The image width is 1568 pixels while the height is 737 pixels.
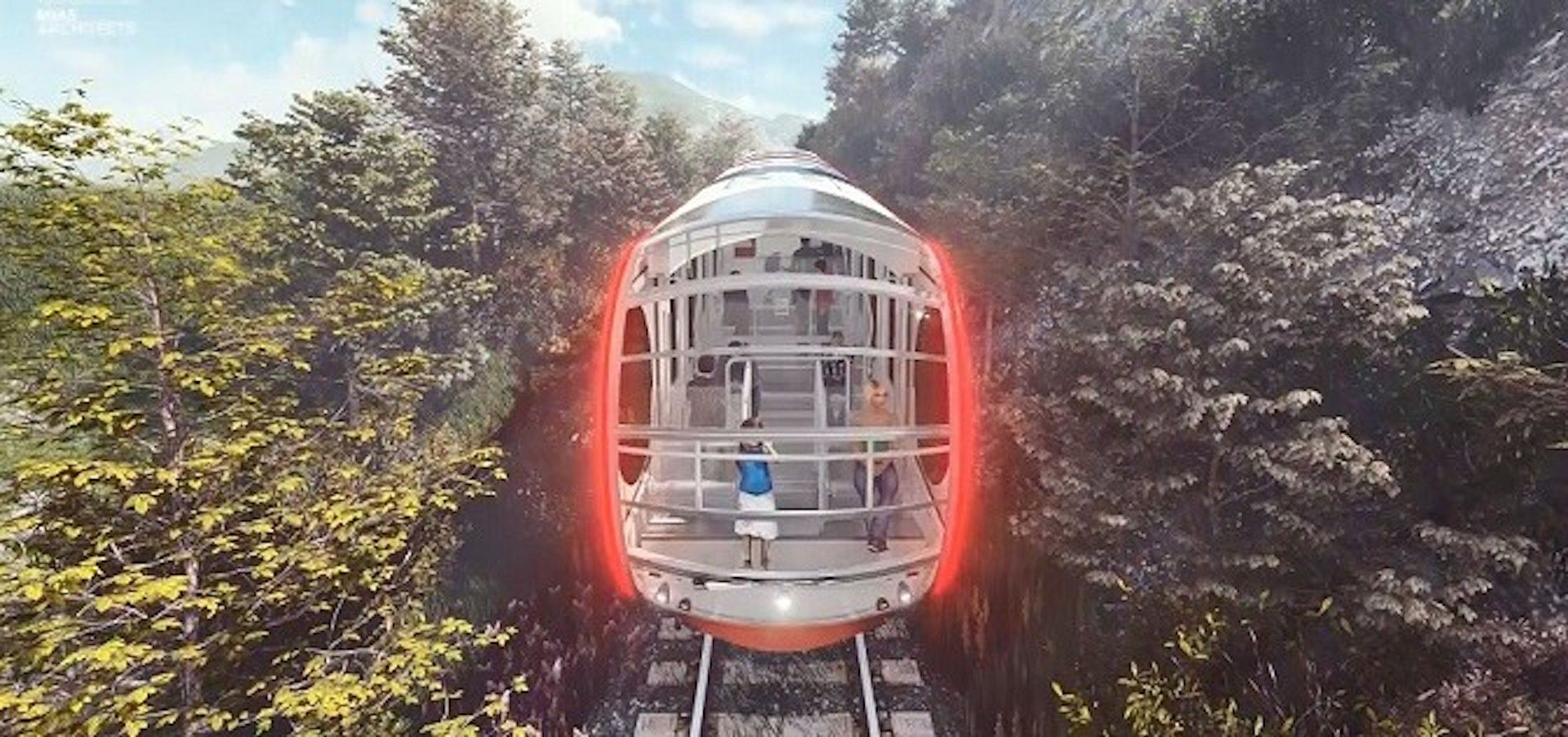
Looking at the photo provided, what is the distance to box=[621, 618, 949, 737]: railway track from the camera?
27.0 ft

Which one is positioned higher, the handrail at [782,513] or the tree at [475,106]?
the tree at [475,106]

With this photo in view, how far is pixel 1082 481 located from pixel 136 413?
9279mm

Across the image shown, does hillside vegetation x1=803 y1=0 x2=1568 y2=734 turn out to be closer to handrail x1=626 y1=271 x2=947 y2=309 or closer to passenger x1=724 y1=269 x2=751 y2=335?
handrail x1=626 y1=271 x2=947 y2=309

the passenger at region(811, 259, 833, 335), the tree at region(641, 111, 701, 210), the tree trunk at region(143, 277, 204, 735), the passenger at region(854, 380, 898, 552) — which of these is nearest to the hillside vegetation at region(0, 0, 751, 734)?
the tree trunk at region(143, 277, 204, 735)

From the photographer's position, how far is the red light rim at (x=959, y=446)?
21.7 ft

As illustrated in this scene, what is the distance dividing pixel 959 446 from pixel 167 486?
6528 millimetres

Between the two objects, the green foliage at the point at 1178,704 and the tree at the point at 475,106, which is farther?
the tree at the point at 475,106

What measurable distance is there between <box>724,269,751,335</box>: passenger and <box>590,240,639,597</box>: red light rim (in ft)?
20.8

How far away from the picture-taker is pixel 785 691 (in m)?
8.80

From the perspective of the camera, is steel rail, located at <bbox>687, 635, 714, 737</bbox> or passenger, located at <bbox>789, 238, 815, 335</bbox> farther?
passenger, located at <bbox>789, 238, 815, 335</bbox>

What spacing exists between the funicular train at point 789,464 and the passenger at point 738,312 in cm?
391

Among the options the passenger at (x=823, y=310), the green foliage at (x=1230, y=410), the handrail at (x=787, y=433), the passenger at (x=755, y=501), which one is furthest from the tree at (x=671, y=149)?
the handrail at (x=787, y=433)

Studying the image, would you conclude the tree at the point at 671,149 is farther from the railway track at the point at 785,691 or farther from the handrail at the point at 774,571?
the handrail at the point at 774,571

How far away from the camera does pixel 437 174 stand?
27.0 m
